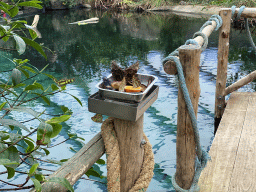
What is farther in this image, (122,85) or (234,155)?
(234,155)

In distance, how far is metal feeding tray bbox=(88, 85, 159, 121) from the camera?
3.70 feet

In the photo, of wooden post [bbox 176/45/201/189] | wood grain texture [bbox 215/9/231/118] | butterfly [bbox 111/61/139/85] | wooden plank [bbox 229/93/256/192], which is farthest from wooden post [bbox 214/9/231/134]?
butterfly [bbox 111/61/139/85]

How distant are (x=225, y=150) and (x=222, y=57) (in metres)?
1.16

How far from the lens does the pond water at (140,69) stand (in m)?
3.08

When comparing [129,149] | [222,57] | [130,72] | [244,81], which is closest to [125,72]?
[130,72]

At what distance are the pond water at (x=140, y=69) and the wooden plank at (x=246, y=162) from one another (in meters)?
0.74

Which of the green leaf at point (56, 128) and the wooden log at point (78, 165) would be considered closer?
the green leaf at point (56, 128)

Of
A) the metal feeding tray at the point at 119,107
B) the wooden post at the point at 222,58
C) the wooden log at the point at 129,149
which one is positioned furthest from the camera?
the wooden post at the point at 222,58

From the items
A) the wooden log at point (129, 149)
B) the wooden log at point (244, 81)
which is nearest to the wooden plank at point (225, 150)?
the wooden log at point (244, 81)

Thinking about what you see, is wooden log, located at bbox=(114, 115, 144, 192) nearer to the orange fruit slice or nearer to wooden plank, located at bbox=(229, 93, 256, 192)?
the orange fruit slice

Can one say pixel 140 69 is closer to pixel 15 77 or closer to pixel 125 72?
pixel 125 72

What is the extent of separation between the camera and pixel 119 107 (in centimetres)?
114

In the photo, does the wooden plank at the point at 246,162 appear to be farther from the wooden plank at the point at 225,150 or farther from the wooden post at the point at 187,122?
the wooden post at the point at 187,122

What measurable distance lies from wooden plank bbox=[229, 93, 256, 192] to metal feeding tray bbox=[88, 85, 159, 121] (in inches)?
31.6
